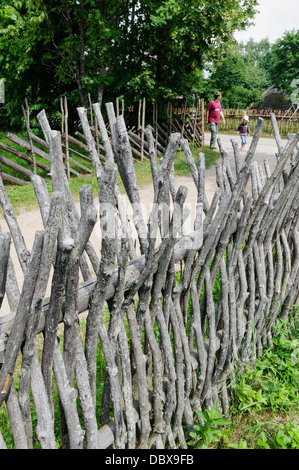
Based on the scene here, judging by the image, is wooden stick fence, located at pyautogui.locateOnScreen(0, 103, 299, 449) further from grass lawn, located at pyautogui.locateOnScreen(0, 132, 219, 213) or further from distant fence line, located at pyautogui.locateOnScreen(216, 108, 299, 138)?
distant fence line, located at pyautogui.locateOnScreen(216, 108, 299, 138)

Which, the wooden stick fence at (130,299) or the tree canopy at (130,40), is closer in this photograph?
the wooden stick fence at (130,299)

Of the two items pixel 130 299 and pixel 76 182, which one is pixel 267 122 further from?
pixel 130 299

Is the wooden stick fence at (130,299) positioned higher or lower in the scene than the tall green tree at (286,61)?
lower

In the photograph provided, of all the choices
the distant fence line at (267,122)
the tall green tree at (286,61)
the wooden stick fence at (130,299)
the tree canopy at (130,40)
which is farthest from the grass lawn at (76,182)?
the tall green tree at (286,61)

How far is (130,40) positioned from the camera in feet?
36.6

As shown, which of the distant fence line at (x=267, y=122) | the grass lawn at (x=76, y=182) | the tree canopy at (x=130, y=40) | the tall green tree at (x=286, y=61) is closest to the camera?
the grass lawn at (x=76, y=182)

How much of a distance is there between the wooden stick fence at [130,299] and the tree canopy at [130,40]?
9.42 metres

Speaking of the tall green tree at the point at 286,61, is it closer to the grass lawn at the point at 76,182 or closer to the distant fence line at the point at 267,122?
the distant fence line at the point at 267,122

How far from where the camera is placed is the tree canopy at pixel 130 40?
10.2m

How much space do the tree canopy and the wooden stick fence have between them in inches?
371

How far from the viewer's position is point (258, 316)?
2.50 m

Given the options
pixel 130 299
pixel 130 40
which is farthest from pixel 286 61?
pixel 130 299
